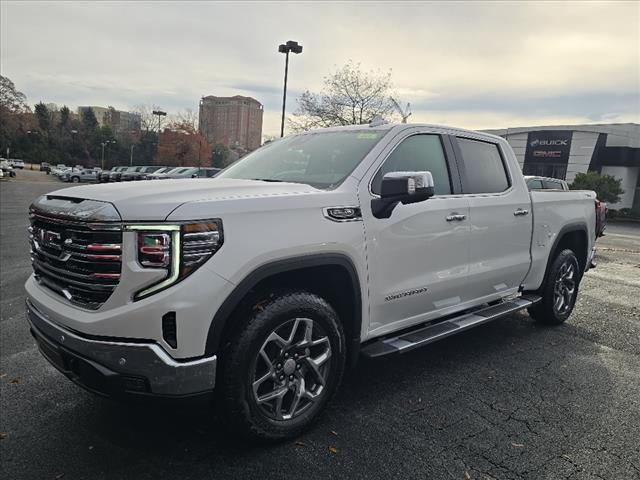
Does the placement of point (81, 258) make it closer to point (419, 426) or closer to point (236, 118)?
point (419, 426)

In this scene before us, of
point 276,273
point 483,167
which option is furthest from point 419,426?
point 483,167

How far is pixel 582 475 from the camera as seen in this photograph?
8.69 ft

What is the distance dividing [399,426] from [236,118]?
94.7 metres

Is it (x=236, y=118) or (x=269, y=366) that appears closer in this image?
(x=269, y=366)

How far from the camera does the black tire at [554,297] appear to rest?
5223mm

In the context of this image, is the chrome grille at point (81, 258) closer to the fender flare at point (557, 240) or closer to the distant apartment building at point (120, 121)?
the fender flare at point (557, 240)

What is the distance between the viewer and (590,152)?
3422 centimetres

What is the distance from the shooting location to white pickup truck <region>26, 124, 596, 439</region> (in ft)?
7.59

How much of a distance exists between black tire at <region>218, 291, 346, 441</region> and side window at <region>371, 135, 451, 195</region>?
1.08 m

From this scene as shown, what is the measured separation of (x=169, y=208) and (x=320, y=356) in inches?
50.7

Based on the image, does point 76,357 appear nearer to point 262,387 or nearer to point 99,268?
point 99,268

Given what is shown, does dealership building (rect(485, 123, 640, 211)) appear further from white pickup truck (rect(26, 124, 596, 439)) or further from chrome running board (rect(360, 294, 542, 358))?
white pickup truck (rect(26, 124, 596, 439))

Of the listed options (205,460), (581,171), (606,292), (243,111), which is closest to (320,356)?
(205,460)

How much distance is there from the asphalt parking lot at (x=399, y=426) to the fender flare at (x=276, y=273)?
16.0 inches
